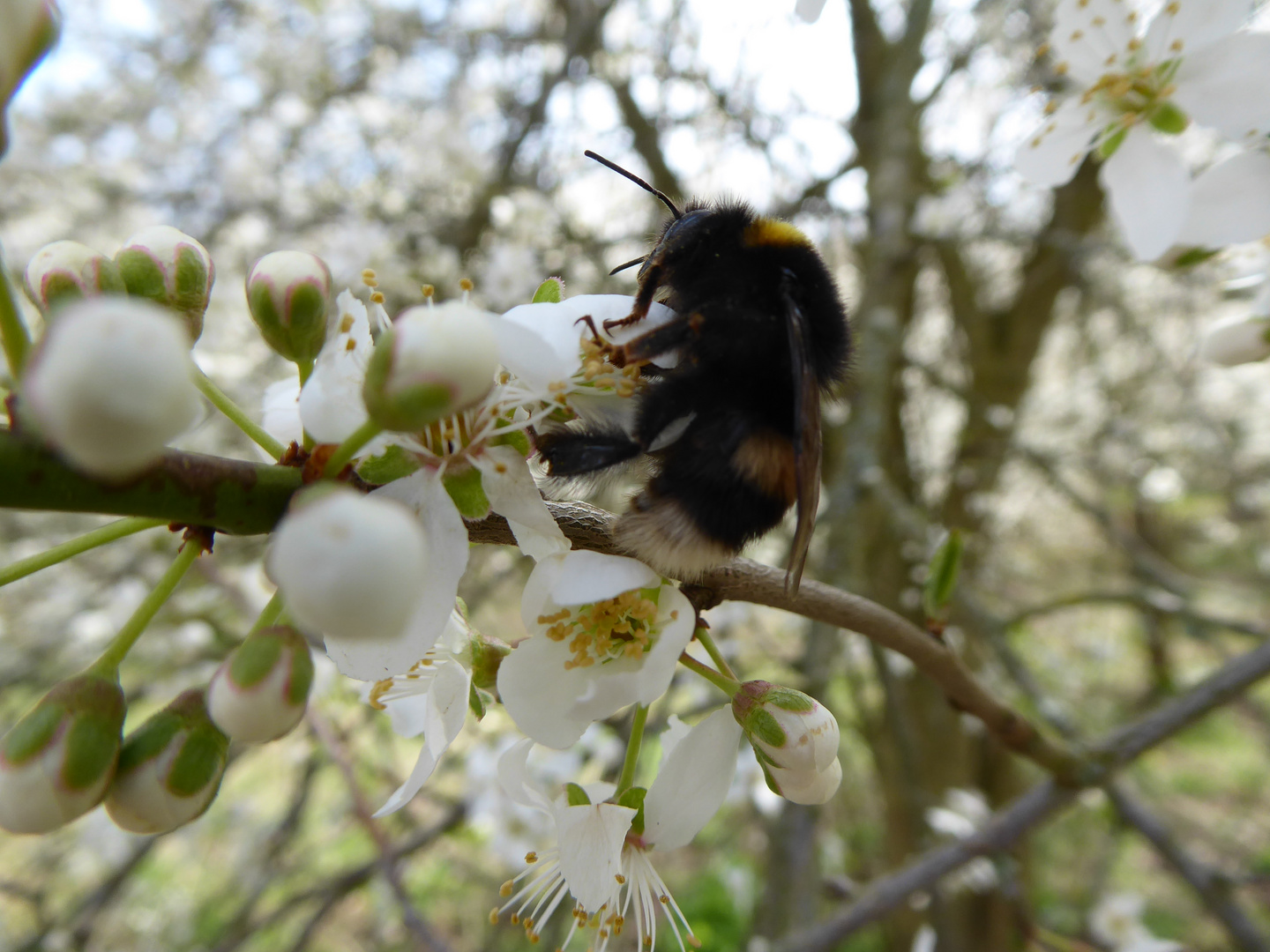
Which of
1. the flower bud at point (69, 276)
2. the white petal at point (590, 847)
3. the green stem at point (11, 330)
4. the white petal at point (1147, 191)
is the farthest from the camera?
the white petal at point (1147, 191)

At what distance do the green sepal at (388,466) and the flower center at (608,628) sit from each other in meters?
0.21

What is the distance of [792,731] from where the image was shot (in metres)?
0.77

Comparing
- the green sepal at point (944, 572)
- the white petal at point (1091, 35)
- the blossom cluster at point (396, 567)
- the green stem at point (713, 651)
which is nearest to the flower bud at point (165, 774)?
the blossom cluster at point (396, 567)

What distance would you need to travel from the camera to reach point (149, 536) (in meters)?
2.71

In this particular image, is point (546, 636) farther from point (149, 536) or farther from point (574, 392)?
point (149, 536)

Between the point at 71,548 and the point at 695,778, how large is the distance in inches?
25.0

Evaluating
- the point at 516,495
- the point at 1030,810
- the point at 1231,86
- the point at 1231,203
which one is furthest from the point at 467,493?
the point at 1030,810

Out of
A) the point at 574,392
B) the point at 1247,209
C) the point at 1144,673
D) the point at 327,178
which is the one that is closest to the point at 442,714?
the point at 574,392

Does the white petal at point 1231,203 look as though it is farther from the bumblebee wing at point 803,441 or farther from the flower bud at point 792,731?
the flower bud at point 792,731

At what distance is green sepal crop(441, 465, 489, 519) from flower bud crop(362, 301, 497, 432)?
0.64ft

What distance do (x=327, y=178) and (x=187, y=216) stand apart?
2.72 feet

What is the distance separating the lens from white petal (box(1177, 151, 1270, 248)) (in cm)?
104

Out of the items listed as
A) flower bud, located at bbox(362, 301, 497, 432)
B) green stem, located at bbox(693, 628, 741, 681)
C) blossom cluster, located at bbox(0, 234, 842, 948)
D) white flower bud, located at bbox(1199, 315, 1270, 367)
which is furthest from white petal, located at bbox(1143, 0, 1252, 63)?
flower bud, located at bbox(362, 301, 497, 432)

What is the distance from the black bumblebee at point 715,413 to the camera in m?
0.78
